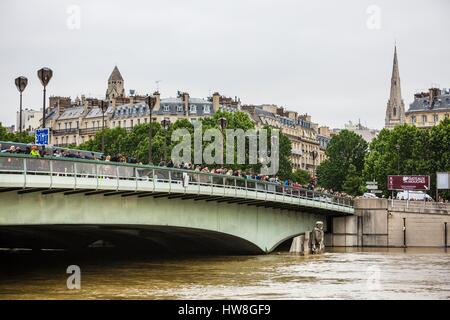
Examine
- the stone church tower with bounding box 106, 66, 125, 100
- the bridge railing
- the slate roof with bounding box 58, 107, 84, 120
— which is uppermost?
the stone church tower with bounding box 106, 66, 125, 100

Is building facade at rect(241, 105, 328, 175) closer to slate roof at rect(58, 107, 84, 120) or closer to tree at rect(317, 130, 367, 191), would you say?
tree at rect(317, 130, 367, 191)

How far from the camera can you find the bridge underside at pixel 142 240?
54469 mm

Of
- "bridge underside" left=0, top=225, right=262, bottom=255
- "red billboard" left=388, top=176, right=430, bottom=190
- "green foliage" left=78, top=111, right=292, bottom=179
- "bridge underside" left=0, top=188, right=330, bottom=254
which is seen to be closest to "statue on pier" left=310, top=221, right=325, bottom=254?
"bridge underside" left=0, top=188, right=330, bottom=254

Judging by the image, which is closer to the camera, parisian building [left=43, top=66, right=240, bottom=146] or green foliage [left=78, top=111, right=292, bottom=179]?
green foliage [left=78, top=111, right=292, bottom=179]

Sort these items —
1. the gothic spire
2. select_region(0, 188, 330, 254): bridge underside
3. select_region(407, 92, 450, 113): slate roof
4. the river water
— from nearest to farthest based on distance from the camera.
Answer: the river water → select_region(0, 188, 330, 254): bridge underside → select_region(407, 92, 450, 113): slate roof → the gothic spire

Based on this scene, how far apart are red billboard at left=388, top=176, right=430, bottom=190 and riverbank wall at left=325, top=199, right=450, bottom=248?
10048 mm

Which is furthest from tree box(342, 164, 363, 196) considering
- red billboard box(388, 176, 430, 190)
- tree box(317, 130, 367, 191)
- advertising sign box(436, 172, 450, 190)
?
red billboard box(388, 176, 430, 190)

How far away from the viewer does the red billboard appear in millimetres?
85438

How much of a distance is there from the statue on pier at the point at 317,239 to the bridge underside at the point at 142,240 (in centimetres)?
616

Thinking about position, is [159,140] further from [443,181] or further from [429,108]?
[429,108]

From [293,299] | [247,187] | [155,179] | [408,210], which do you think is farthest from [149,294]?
[408,210]

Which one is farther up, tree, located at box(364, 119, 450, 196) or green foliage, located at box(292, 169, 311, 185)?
tree, located at box(364, 119, 450, 196)

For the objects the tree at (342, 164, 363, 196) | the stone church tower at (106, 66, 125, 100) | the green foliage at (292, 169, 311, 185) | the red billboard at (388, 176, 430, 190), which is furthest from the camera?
the stone church tower at (106, 66, 125, 100)
